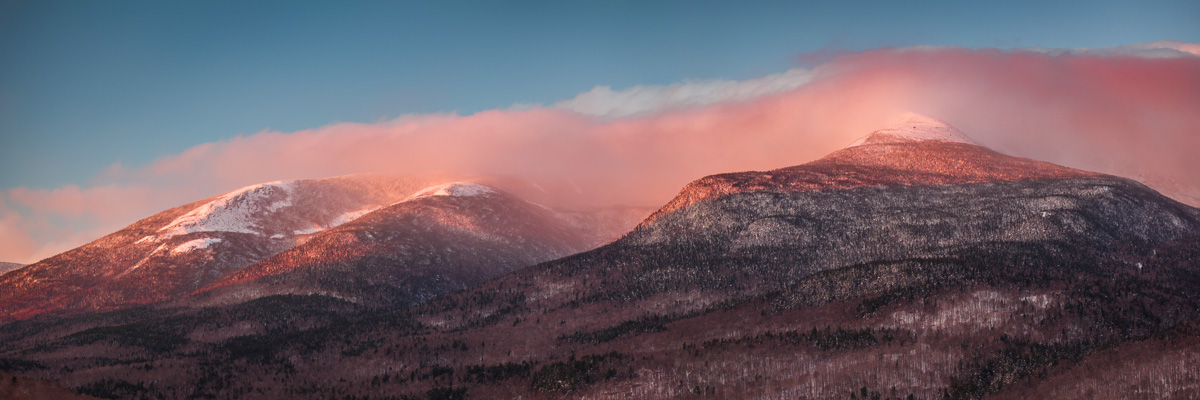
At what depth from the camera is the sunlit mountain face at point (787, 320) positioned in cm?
9725

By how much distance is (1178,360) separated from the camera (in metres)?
80.9

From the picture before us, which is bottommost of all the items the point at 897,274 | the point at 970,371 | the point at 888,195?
the point at 970,371

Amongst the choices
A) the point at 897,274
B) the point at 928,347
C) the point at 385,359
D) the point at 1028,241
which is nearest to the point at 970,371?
the point at 928,347

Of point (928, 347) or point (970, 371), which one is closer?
point (970, 371)

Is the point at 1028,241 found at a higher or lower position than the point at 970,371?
higher

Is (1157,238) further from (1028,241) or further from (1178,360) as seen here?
(1178,360)

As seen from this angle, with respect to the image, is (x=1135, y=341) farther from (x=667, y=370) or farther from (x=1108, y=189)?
(x=1108, y=189)

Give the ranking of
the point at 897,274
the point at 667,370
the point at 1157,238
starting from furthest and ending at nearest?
1. the point at 1157,238
2. the point at 897,274
3. the point at 667,370

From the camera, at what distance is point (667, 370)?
113 meters

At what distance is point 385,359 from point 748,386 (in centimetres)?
7276

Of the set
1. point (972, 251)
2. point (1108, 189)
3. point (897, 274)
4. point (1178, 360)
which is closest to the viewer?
point (1178, 360)

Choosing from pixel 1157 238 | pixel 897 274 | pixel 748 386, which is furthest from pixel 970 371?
pixel 1157 238

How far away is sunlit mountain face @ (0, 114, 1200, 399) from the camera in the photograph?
319 ft

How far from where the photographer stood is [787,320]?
124250 mm
